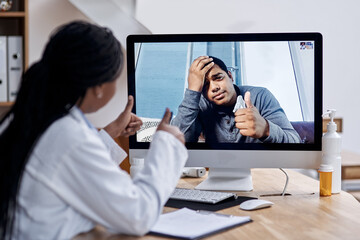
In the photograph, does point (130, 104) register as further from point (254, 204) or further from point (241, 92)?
point (254, 204)

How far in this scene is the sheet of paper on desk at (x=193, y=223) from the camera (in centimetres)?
119

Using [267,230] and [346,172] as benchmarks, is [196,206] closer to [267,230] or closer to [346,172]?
[267,230]

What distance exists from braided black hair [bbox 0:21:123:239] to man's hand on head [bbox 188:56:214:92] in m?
0.61

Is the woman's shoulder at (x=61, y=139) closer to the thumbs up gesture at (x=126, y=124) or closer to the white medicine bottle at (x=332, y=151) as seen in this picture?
the thumbs up gesture at (x=126, y=124)

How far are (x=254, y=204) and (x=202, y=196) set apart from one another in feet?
0.54

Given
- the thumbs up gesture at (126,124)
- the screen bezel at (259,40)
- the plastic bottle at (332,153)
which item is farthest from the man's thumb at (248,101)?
A: the thumbs up gesture at (126,124)

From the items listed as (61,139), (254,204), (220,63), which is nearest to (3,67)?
(220,63)

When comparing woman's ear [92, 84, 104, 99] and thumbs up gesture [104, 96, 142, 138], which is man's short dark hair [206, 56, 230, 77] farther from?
woman's ear [92, 84, 104, 99]

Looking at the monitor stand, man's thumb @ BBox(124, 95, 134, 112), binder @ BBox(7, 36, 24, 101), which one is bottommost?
the monitor stand

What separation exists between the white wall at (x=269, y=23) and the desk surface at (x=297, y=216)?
1.64 metres

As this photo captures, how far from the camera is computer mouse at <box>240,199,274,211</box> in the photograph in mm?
1452

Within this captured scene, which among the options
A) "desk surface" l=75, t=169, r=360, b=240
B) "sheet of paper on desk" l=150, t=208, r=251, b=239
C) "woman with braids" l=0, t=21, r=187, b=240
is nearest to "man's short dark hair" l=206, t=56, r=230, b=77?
"desk surface" l=75, t=169, r=360, b=240

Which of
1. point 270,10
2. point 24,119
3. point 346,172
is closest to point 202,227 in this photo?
point 24,119

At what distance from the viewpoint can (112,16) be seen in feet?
10.0
